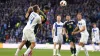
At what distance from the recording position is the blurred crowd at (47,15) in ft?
112

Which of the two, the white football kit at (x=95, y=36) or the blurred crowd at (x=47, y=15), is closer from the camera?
the white football kit at (x=95, y=36)

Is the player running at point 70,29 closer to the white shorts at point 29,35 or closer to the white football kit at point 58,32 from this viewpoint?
the white football kit at point 58,32

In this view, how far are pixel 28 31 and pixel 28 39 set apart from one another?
0.37 m

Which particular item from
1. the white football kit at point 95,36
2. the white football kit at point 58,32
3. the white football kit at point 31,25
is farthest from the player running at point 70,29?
the white football kit at point 95,36

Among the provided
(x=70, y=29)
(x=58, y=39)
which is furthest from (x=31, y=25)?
(x=58, y=39)

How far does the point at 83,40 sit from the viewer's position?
19.6m

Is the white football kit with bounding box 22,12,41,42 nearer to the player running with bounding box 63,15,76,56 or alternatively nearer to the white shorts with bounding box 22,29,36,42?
the white shorts with bounding box 22,29,36,42

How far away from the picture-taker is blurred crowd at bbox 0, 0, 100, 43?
3419cm

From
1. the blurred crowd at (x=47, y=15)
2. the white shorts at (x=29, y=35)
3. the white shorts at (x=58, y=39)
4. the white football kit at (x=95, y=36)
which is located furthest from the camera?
the blurred crowd at (x=47, y=15)

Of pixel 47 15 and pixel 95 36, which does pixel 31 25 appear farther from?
pixel 47 15

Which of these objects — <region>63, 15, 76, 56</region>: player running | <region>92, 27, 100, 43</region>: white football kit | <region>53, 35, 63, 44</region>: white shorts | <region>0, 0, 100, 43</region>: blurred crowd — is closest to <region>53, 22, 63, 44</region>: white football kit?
<region>53, 35, 63, 44</region>: white shorts

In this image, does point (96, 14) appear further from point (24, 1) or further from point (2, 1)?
point (2, 1)

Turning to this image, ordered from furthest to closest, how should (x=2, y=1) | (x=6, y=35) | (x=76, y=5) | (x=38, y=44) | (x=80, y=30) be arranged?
1. (x=2, y=1)
2. (x=76, y=5)
3. (x=6, y=35)
4. (x=38, y=44)
5. (x=80, y=30)

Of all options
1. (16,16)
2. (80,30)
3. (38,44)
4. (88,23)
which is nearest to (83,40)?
(80,30)
